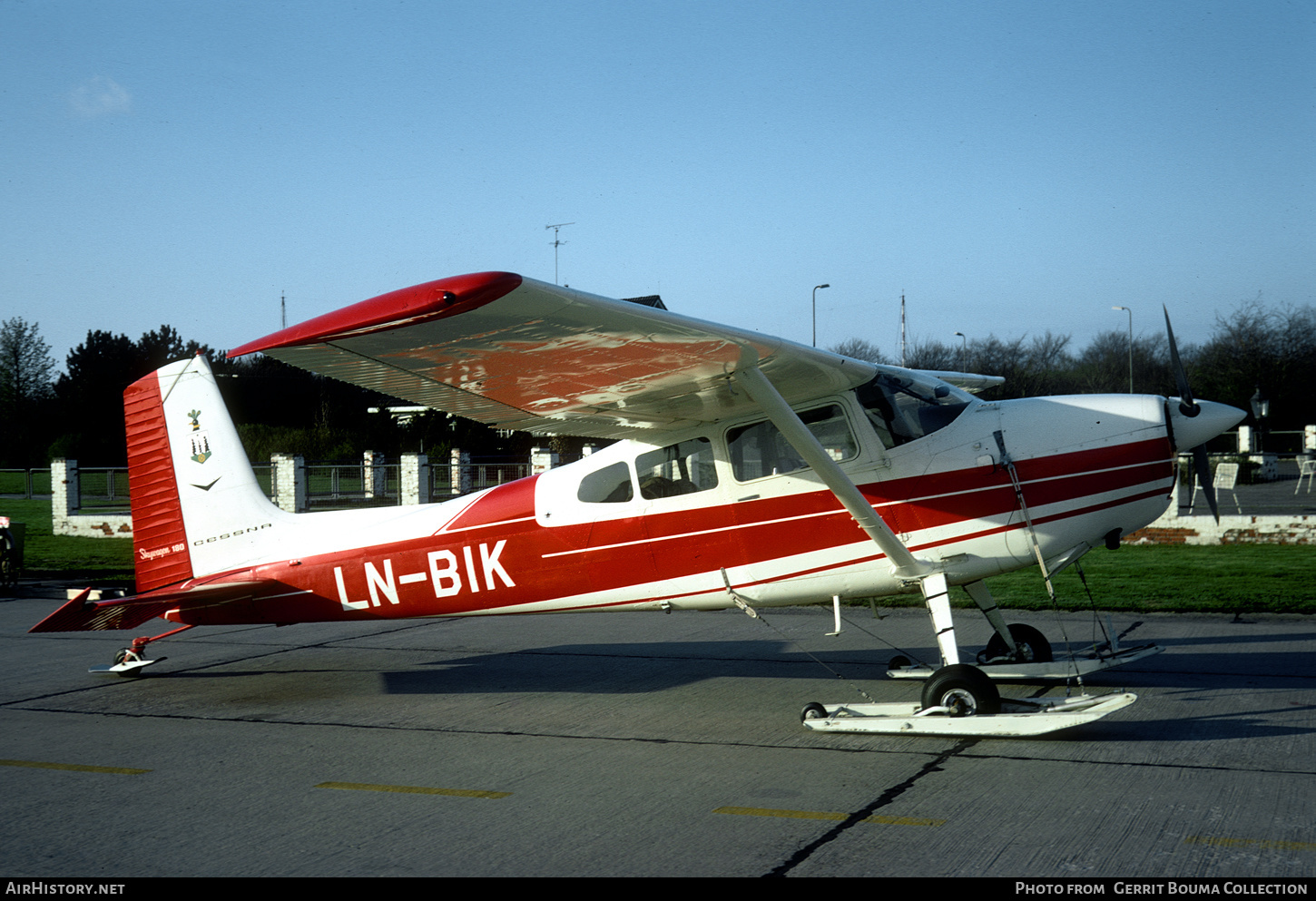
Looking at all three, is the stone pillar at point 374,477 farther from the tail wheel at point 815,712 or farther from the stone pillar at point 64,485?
the tail wheel at point 815,712

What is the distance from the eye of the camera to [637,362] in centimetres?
596

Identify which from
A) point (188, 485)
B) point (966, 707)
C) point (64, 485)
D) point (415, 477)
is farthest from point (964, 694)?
point (64, 485)

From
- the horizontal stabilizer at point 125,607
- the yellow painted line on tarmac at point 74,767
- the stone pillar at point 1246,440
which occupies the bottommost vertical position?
the yellow painted line on tarmac at point 74,767

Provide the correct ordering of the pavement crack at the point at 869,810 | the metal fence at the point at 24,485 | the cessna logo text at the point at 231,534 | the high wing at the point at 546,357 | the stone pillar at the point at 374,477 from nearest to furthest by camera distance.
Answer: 1. the pavement crack at the point at 869,810
2. the high wing at the point at 546,357
3. the cessna logo text at the point at 231,534
4. the stone pillar at the point at 374,477
5. the metal fence at the point at 24,485

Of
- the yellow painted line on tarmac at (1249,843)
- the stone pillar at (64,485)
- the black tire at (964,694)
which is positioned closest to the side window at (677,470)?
the black tire at (964,694)

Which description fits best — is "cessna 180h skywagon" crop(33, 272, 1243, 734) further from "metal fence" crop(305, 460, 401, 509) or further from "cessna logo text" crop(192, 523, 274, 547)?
"metal fence" crop(305, 460, 401, 509)

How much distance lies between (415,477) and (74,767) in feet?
64.3

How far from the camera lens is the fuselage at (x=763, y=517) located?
6.94m

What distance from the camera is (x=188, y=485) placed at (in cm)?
865

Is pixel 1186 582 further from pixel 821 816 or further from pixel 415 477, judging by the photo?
pixel 415 477

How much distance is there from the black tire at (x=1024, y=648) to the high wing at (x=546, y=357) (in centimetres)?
255

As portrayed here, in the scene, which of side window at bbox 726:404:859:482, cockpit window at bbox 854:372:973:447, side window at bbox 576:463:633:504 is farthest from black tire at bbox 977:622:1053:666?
side window at bbox 576:463:633:504

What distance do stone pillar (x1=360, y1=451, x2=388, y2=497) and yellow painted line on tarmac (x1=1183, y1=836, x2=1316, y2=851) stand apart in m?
28.1

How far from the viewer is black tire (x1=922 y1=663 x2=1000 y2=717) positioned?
249 inches
